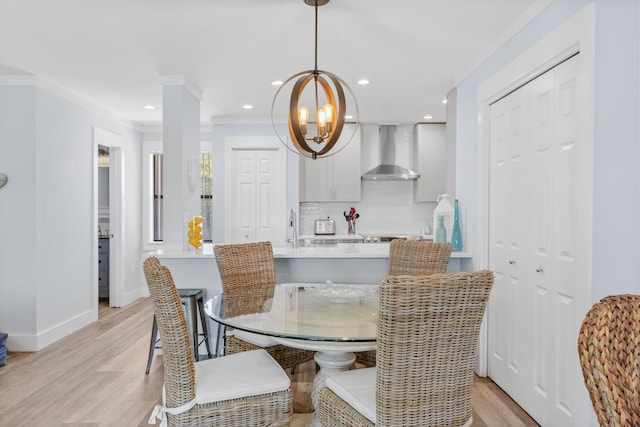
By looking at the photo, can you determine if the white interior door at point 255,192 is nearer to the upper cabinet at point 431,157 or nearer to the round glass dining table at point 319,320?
the upper cabinet at point 431,157

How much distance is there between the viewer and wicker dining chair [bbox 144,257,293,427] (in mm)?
1835

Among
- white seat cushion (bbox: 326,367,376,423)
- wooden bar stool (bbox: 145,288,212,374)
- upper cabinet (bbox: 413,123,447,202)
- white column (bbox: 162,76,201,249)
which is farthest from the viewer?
upper cabinet (bbox: 413,123,447,202)

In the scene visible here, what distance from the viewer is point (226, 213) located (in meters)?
5.92

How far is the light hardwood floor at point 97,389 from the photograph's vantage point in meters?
2.71

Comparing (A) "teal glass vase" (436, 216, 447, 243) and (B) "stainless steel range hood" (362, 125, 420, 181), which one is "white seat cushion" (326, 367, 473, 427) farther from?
(B) "stainless steel range hood" (362, 125, 420, 181)

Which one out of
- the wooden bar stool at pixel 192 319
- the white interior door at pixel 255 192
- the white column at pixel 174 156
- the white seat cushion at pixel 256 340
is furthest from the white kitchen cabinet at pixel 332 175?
the white seat cushion at pixel 256 340

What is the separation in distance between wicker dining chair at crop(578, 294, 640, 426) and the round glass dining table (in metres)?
1.07

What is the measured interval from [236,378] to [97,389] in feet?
5.73

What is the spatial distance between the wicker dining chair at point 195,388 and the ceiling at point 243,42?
1741mm

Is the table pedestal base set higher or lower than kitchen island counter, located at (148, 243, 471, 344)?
lower

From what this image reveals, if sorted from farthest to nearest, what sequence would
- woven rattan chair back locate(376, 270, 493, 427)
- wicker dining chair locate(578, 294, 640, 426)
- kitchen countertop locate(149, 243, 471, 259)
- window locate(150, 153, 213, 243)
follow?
window locate(150, 153, 213, 243), kitchen countertop locate(149, 243, 471, 259), woven rattan chair back locate(376, 270, 493, 427), wicker dining chair locate(578, 294, 640, 426)

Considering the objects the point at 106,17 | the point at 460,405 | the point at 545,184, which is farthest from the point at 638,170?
the point at 106,17

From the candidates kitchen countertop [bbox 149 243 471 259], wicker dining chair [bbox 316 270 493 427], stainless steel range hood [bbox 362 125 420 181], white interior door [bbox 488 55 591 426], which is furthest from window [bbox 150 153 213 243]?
wicker dining chair [bbox 316 270 493 427]

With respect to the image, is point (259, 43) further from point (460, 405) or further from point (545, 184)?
point (460, 405)
